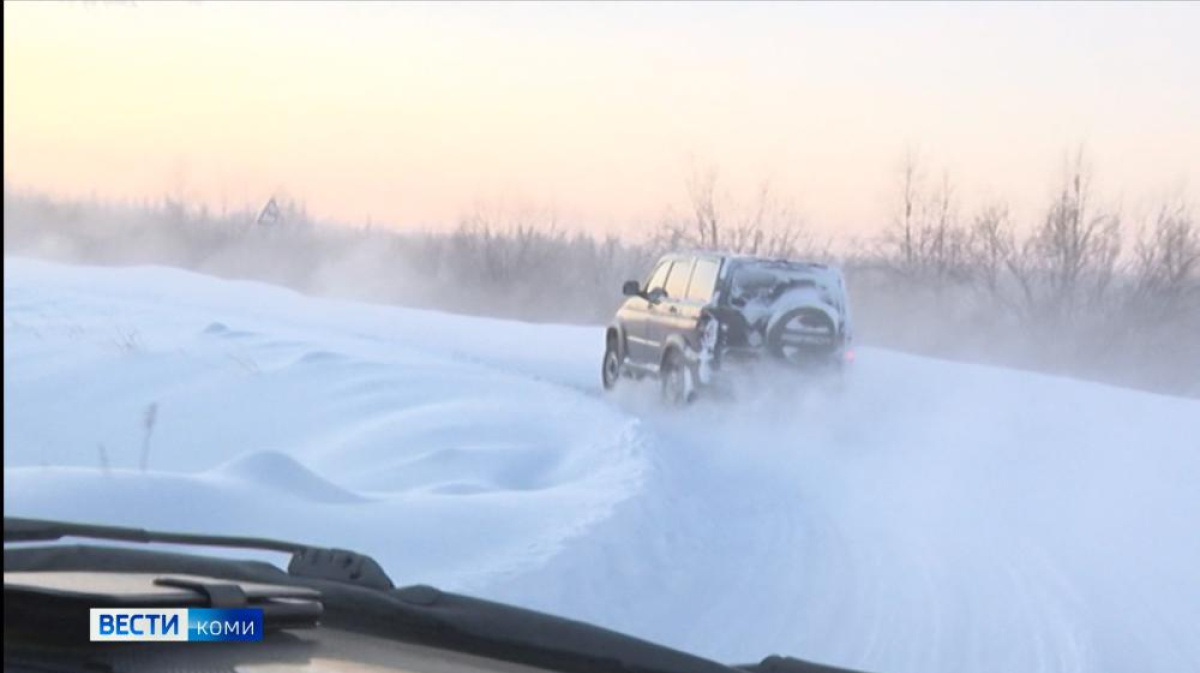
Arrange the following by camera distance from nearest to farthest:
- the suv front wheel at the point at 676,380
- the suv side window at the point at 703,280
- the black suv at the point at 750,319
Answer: the black suv at the point at 750,319
the suv side window at the point at 703,280
the suv front wheel at the point at 676,380

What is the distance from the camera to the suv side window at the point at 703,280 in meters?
17.8

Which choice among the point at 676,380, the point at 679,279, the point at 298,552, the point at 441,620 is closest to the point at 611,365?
the point at 679,279

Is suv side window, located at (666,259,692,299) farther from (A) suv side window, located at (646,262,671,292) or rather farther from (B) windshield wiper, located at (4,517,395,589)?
(B) windshield wiper, located at (4,517,395,589)

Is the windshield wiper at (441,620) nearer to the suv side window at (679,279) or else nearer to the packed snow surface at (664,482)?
the packed snow surface at (664,482)

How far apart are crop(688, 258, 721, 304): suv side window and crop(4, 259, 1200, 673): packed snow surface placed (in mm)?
1263

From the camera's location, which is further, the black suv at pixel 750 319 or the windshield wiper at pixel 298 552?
the black suv at pixel 750 319

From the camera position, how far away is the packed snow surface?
7.98 m

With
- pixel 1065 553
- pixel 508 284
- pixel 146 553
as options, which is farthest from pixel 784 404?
pixel 508 284

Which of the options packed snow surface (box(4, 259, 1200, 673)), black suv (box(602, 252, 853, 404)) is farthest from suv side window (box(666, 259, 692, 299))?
packed snow surface (box(4, 259, 1200, 673))

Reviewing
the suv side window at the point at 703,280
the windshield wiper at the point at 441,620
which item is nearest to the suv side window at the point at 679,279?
the suv side window at the point at 703,280

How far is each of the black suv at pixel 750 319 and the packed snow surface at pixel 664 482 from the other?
46 centimetres

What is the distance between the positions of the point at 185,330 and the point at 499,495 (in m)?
11.9

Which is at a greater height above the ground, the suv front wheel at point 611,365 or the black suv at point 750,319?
the black suv at point 750,319

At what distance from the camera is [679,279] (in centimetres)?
1886
